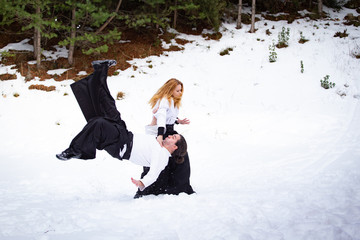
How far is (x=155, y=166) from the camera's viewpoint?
306cm

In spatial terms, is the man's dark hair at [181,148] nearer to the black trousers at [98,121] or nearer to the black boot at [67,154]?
the black trousers at [98,121]

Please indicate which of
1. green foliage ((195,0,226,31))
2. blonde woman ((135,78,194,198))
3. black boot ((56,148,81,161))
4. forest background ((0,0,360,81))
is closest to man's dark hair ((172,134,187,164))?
blonde woman ((135,78,194,198))

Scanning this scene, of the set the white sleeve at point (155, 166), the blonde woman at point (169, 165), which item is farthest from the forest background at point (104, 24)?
the white sleeve at point (155, 166)

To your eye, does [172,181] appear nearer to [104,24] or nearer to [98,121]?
[98,121]

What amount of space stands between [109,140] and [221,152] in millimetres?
3441

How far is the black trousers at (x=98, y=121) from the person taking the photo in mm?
2977

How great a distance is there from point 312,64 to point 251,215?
9.08m

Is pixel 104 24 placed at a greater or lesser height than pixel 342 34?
lesser

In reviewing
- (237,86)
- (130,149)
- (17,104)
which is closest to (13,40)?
(17,104)

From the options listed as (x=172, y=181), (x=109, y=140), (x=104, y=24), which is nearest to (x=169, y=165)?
(x=172, y=181)

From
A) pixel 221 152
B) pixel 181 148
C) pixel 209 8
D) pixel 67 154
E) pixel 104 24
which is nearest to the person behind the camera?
pixel 67 154

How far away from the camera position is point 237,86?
943cm

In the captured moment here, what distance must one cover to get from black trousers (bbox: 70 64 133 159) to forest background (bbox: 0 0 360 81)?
21.0 ft

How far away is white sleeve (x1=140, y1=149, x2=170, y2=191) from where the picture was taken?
2.99 metres
